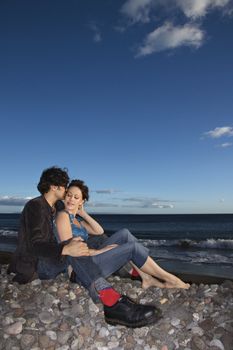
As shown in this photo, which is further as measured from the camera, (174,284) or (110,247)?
(174,284)

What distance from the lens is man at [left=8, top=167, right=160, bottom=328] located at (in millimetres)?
4567

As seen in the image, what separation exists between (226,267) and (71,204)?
12259 millimetres

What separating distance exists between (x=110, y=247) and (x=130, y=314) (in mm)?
1113

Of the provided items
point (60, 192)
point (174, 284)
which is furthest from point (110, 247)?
point (174, 284)

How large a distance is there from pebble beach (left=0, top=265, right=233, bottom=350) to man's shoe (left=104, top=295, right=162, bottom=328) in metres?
0.15

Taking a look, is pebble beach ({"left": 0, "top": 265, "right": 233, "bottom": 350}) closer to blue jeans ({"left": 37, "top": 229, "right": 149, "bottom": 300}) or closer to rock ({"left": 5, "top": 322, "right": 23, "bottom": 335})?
rock ({"left": 5, "top": 322, "right": 23, "bottom": 335})

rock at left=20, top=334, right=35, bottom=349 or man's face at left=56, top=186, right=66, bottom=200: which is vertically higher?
man's face at left=56, top=186, right=66, bottom=200

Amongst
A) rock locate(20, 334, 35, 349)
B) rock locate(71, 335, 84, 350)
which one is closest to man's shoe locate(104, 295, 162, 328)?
rock locate(71, 335, 84, 350)

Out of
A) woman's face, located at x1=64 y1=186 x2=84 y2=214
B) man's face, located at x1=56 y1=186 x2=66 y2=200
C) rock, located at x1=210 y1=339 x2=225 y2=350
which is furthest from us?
man's face, located at x1=56 y1=186 x2=66 y2=200

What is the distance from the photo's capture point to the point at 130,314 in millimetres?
4492

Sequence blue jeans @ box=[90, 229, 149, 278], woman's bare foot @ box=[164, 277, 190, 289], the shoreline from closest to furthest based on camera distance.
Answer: blue jeans @ box=[90, 229, 149, 278] → woman's bare foot @ box=[164, 277, 190, 289] → the shoreline

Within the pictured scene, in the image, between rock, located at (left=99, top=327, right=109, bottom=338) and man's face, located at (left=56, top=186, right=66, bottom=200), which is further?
man's face, located at (left=56, top=186, right=66, bottom=200)

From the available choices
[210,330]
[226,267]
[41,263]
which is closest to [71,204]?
[41,263]

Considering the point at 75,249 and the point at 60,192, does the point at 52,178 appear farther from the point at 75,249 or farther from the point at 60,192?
the point at 75,249
